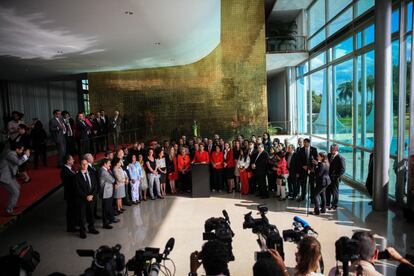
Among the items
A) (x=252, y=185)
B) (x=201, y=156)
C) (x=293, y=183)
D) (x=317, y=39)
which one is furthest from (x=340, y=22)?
(x=201, y=156)

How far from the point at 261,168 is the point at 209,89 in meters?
7.85

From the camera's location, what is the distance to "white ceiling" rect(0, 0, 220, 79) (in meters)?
6.20

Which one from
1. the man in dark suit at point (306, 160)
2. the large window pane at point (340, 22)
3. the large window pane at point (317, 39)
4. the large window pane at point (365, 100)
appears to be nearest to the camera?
the man in dark suit at point (306, 160)

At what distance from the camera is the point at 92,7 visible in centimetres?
618

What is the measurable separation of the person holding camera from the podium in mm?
3396

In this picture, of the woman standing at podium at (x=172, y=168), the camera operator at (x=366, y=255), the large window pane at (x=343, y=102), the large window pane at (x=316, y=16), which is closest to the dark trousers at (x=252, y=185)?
the woman standing at podium at (x=172, y=168)

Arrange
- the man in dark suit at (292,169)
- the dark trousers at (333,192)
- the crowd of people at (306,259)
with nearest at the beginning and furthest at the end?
the crowd of people at (306,259) → the dark trousers at (333,192) → the man in dark suit at (292,169)

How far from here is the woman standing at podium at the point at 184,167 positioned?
420 inches

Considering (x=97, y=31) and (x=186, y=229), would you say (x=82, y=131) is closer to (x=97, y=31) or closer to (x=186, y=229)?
(x=97, y=31)

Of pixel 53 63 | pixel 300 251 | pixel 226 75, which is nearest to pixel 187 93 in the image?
pixel 226 75

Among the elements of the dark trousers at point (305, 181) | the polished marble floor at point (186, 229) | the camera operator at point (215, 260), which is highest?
the camera operator at point (215, 260)

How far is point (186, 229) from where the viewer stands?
7.46 m

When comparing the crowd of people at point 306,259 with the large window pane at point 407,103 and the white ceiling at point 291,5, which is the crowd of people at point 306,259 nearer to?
the large window pane at point 407,103

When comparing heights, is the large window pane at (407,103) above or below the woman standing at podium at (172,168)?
above
